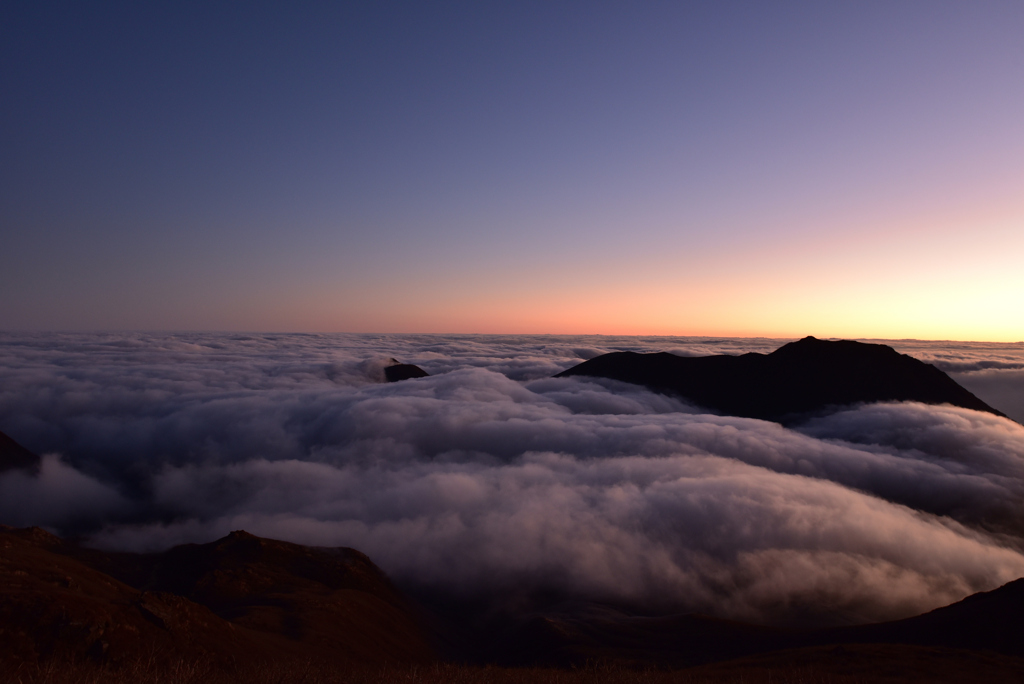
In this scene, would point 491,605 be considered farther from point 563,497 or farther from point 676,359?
point 676,359

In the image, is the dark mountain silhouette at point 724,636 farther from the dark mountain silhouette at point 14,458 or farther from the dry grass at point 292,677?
the dark mountain silhouette at point 14,458

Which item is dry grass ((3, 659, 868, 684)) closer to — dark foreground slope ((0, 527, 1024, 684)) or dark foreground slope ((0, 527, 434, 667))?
dark foreground slope ((0, 527, 1024, 684))

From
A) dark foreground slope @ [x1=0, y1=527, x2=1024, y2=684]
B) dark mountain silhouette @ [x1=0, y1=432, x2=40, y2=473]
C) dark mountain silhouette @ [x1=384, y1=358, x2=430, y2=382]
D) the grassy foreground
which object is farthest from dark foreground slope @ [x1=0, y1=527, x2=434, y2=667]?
dark mountain silhouette @ [x1=384, y1=358, x2=430, y2=382]

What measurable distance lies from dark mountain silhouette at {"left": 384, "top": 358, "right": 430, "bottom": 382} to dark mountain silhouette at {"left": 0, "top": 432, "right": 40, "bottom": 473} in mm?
83112

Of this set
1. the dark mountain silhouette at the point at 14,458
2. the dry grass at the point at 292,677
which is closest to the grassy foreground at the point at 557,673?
the dry grass at the point at 292,677

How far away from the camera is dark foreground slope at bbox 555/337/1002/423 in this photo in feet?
307

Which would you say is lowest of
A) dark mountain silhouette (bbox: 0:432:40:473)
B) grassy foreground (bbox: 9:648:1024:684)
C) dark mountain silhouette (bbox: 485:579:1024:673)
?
dark mountain silhouette (bbox: 0:432:40:473)

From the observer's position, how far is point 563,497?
229ft

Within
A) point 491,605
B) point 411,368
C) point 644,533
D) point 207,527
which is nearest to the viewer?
point 491,605

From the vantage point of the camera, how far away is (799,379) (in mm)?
100312

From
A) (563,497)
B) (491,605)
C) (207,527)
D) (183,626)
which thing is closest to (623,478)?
(563,497)

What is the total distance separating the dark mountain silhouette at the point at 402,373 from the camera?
499 ft

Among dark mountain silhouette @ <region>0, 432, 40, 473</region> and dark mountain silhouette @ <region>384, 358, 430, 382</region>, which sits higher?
dark mountain silhouette @ <region>384, 358, 430, 382</region>

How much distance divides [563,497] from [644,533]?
1293cm
